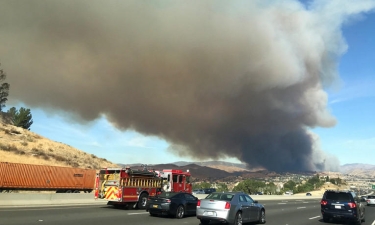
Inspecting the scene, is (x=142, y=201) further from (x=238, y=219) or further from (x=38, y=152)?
(x=38, y=152)

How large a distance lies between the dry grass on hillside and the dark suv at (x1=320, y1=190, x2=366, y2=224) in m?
45.0

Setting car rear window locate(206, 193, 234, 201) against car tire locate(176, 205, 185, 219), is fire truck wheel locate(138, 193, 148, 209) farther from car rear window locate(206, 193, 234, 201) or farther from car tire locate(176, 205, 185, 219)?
car rear window locate(206, 193, 234, 201)

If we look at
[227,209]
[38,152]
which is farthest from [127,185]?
[38,152]

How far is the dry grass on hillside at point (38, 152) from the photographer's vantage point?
174 feet

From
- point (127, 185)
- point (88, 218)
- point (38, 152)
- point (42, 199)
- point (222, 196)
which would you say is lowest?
point (88, 218)

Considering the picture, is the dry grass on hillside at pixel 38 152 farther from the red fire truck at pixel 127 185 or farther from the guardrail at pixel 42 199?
the red fire truck at pixel 127 185

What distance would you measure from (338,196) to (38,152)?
51.5m

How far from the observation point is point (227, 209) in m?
14.0

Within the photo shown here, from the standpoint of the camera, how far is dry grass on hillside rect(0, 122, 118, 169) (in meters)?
53.0

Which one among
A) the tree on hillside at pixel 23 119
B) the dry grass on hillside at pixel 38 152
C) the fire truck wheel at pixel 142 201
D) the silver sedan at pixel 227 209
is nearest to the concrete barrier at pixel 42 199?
the fire truck wheel at pixel 142 201

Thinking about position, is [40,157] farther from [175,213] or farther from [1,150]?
[175,213]

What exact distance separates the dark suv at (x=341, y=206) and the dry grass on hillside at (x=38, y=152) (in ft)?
148

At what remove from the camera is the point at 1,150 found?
5247cm

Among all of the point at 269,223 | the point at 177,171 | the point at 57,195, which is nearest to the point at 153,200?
the point at 269,223
